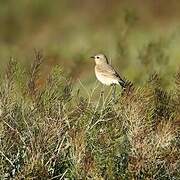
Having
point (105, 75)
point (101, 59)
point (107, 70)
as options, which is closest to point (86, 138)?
point (105, 75)

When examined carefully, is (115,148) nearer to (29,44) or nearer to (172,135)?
(172,135)

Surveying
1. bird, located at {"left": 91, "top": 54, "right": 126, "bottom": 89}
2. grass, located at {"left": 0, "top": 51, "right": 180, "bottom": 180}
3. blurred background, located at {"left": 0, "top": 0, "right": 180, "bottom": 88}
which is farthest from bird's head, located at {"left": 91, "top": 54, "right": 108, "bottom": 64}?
blurred background, located at {"left": 0, "top": 0, "right": 180, "bottom": 88}

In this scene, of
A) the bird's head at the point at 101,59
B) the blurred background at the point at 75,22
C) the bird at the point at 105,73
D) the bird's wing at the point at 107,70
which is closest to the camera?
the bird at the point at 105,73

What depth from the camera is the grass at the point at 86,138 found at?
192 inches

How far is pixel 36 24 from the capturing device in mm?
26781

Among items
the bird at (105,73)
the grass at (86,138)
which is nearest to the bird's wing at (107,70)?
the bird at (105,73)

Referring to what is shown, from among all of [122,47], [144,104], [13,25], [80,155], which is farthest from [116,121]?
[13,25]

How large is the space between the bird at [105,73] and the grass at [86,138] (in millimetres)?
1578

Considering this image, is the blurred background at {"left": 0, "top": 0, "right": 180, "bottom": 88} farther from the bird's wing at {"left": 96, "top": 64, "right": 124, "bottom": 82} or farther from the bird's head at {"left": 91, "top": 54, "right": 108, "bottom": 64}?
the bird's wing at {"left": 96, "top": 64, "right": 124, "bottom": 82}

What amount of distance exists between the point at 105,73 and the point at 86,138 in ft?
10.1

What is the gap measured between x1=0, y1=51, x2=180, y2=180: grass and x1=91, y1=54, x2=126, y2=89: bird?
1.58 metres

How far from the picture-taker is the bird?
7568 mm

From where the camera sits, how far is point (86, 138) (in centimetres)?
510

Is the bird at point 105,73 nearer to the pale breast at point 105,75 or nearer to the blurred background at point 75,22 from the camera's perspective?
the pale breast at point 105,75
